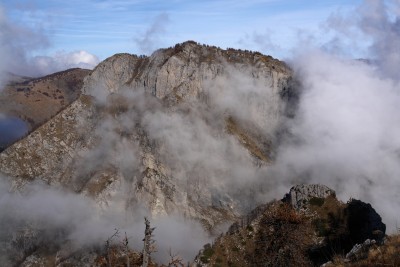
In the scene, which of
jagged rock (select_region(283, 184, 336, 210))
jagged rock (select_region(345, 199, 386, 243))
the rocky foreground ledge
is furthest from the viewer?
jagged rock (select_region(283, 184, 336, 210))

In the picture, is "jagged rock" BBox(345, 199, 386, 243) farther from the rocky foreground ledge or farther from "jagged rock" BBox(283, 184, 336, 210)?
"jagged rock" BBox(283, 184, 336, 210)

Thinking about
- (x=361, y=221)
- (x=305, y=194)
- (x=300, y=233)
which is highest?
(x=305, y=194)

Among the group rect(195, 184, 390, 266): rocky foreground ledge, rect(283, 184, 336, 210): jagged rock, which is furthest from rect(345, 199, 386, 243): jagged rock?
rect(283, 184, 336, 210): jagged rock

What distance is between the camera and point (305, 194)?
84.4 m

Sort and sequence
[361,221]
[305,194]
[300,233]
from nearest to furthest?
[300,233], [361,221], [305,194]

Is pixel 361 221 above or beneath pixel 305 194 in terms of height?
beneath

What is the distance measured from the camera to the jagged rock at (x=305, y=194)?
274 ft

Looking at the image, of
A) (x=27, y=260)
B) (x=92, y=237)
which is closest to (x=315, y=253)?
(x=92, y=237)

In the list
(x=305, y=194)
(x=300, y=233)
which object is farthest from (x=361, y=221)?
(x=300, y=233)

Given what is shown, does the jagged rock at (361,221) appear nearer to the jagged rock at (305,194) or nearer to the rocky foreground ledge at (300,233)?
the rocky foreground ledge at (300,233)

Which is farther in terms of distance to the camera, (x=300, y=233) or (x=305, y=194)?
(x=305, y=194)

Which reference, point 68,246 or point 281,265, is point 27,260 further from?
point 281,265

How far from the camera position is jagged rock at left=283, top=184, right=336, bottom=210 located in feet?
274

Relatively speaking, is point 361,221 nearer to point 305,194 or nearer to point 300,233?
point 305,194
